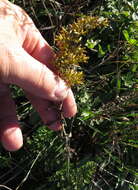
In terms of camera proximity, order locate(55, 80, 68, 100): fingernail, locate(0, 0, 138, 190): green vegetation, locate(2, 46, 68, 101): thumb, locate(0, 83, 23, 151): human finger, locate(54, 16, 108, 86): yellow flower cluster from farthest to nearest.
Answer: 1. locate(0, 0, 138, 190): green vegetation
2. locate(0, 83, 23, 151): human finger
3. locate(55, 80, 68, 100): fingernail
4. locate(2, 46, 68, 101): thumb
5. locate(54, 16, 108, 86): yellow flower cluster

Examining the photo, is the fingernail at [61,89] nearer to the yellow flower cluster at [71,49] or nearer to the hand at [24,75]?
the hand at [24,75]

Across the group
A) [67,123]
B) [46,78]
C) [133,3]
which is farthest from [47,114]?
[133,3]

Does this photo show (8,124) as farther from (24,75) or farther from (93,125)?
(93,125)

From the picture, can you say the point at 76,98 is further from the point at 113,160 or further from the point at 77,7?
the point at 77,7

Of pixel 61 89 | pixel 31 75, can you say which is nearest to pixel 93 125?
pixel 61 89

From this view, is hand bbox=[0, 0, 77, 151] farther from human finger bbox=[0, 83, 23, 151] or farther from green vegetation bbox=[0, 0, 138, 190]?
green vegetation bbox=[0, 0, 138, 190]

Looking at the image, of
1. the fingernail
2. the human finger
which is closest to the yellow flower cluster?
the fingernail
